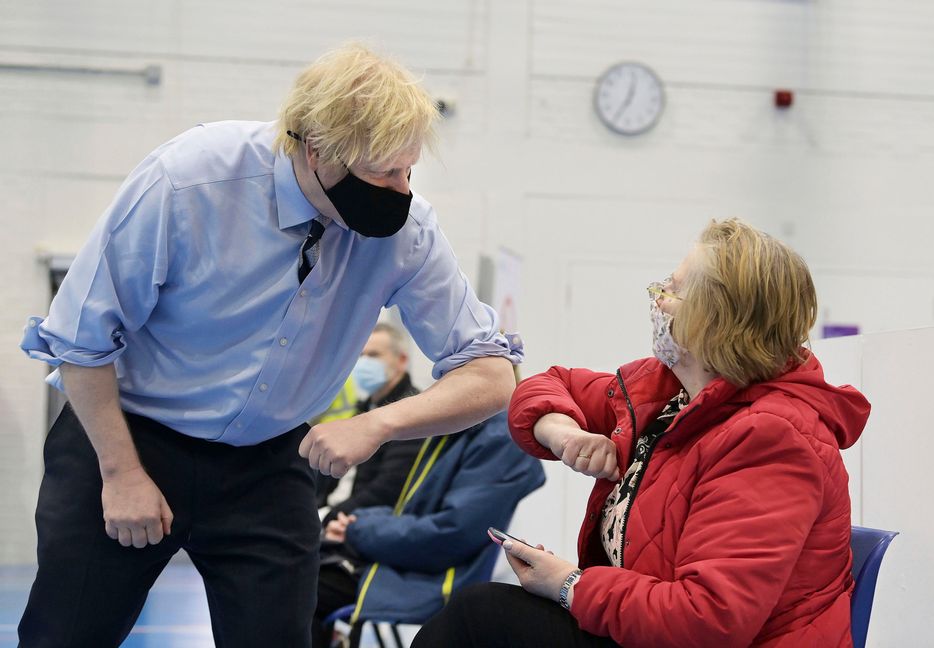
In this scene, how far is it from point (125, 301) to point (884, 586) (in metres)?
1.65

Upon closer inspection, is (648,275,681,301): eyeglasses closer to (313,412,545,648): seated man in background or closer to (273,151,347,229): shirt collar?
(273,151,347,229): shirt collar

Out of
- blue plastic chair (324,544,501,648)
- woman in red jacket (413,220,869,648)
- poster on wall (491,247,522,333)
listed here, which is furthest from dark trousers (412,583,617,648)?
poster on wall (491,247,522,333)

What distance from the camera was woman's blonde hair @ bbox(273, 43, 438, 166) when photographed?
162cm

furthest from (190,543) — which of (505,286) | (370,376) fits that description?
(505,286)

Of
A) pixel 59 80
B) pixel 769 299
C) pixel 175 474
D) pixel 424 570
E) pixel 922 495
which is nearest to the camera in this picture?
pixel 769 299

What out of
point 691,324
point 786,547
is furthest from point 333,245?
point 786,547

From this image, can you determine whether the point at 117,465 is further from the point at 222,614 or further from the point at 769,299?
the point at 769,299

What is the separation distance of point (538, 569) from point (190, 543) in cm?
68

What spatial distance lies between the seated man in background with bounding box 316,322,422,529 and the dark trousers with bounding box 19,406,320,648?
3.98 ft

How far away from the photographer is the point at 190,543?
1841mm

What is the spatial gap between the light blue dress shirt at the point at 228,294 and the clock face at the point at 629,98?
598 cm

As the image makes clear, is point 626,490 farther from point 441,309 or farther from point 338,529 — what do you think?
point 338,529

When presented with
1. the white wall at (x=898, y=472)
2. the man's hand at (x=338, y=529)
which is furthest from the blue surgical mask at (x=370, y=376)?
the white wall at (x=898, y=472)

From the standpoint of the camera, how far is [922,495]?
2.02m
